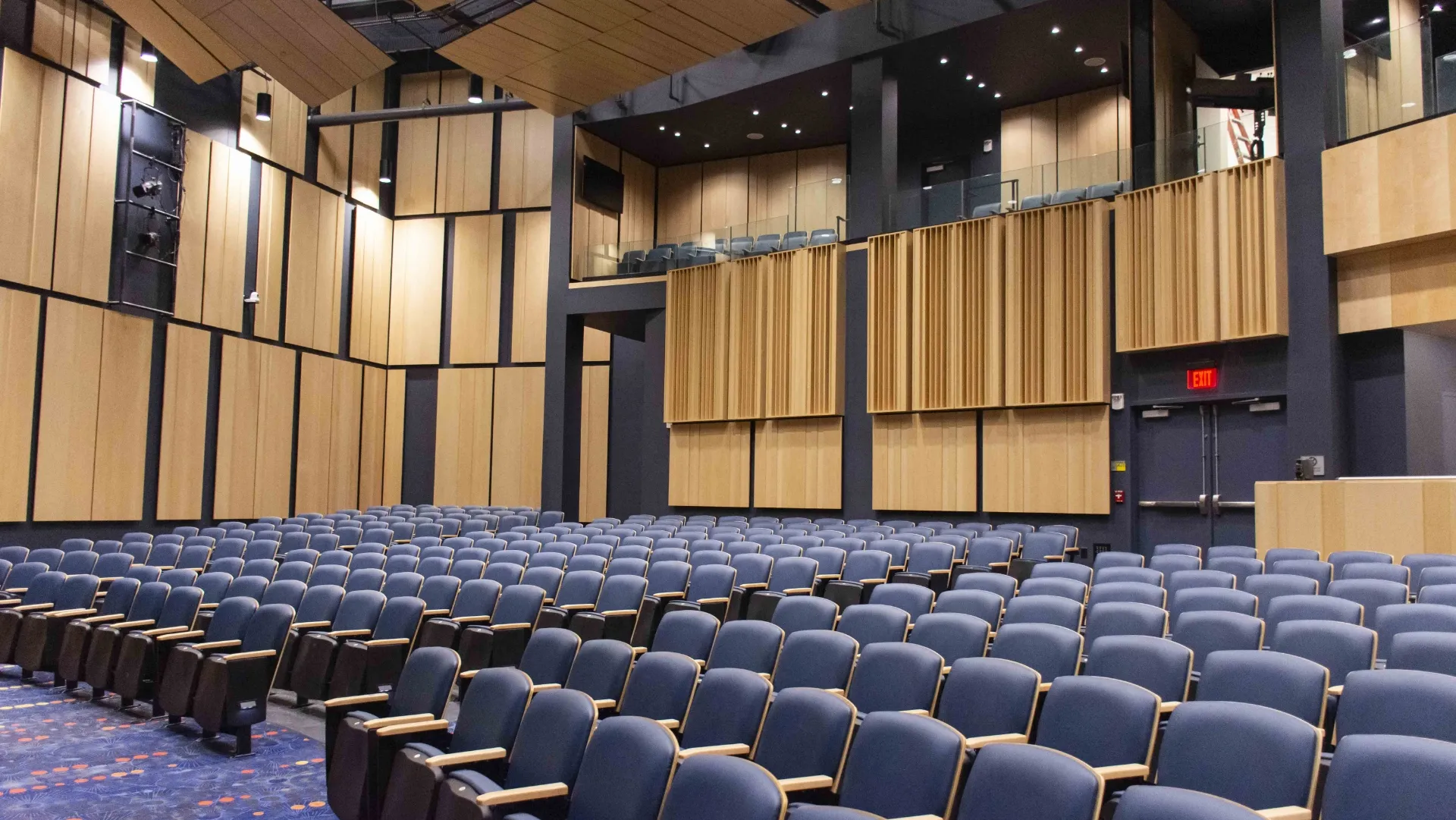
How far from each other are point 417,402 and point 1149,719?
49.2ft

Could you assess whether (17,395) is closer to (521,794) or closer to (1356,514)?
(521,794)

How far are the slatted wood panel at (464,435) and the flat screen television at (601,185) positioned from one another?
3409 mm

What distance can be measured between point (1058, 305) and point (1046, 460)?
1.52 metres

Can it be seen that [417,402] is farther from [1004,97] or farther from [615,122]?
[1004,97]

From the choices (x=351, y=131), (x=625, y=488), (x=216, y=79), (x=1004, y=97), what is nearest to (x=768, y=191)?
(x=1004, y=97)

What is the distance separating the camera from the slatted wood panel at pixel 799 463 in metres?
11.4

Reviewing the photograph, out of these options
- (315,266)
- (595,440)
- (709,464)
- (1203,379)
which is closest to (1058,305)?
(1203,379)

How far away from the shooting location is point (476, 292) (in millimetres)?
16281

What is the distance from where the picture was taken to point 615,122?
47.3 feet

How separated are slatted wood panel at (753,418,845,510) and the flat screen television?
4.67 metres

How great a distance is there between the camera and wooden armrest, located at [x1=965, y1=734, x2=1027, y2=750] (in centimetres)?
278

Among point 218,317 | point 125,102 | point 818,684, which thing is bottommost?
point 818,684

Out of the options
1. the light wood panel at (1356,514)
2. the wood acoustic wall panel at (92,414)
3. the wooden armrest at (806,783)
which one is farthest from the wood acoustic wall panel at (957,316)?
the wood acoustic wall panel at (92,414)

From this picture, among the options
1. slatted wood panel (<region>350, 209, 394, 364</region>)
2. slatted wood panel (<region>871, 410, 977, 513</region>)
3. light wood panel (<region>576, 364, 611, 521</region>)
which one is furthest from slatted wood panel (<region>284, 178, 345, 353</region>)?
slatted wood panel (<region>871, 410, 977, 513</region>)
